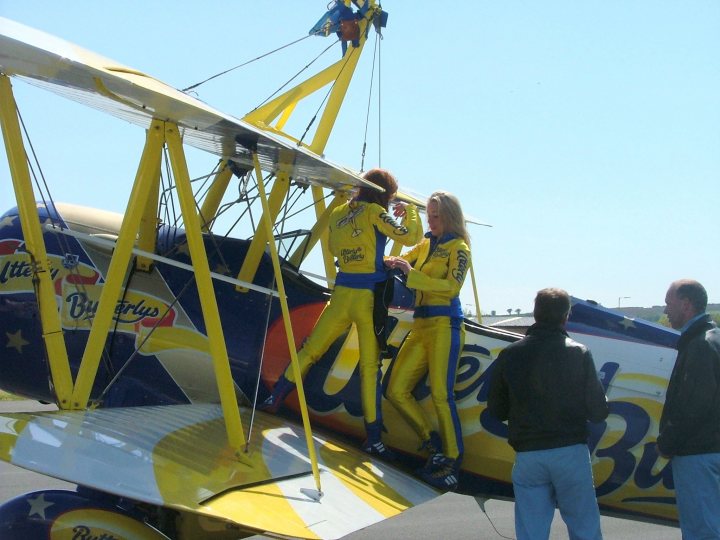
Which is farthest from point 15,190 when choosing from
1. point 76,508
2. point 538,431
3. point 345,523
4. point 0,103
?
point 538,431

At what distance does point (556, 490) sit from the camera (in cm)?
392

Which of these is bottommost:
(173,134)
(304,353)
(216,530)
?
(216,530)

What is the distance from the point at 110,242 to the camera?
526 centimetres

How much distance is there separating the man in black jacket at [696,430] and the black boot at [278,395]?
223 cm

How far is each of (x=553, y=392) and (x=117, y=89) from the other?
2.57 m

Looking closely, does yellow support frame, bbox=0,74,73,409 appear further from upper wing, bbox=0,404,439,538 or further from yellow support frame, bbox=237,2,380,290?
yellow support frame, bbox=237,2,380,290

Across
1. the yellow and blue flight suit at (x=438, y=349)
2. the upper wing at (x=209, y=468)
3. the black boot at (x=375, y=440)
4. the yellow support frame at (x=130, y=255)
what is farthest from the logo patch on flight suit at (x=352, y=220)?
the upper wing at (x=209, y=468)

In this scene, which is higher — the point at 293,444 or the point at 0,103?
the point at 0,103

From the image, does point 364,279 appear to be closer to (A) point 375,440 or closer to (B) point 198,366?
(A) point 375,440

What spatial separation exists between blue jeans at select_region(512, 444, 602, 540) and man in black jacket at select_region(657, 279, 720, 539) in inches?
23.0

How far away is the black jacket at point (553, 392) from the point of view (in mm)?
3857

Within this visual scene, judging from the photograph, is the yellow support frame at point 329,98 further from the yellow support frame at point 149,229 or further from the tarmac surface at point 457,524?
the tarmac surface at point 457,524

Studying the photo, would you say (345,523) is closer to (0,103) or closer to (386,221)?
(386,221)

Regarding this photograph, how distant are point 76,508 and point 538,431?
7.45 ft
